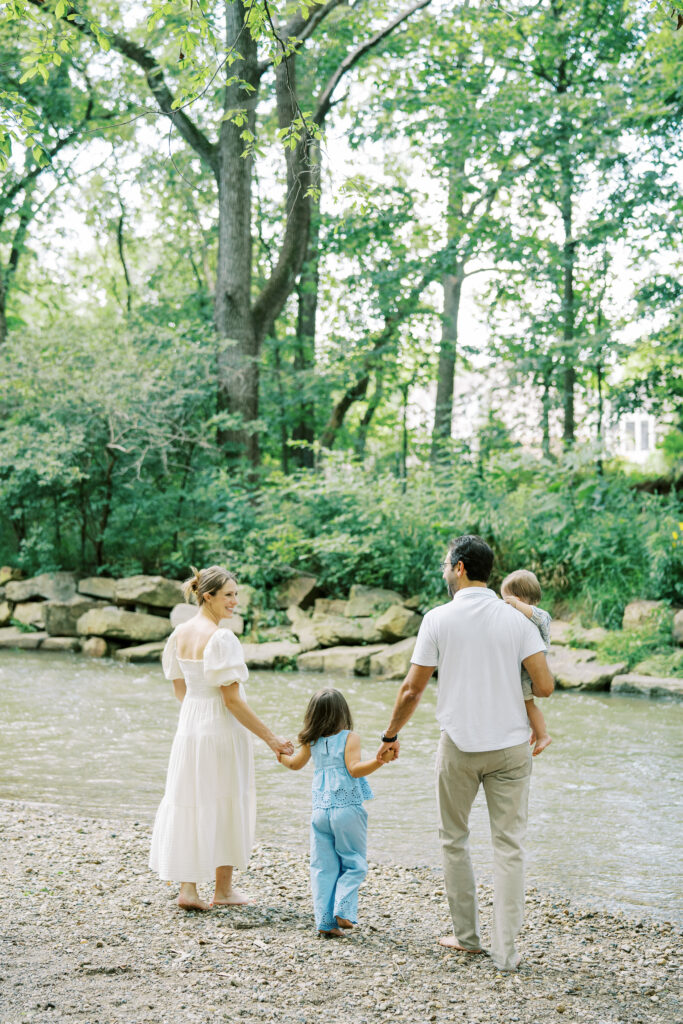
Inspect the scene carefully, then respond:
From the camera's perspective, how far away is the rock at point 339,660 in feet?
45.5

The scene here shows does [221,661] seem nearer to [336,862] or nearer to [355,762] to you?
[355,762]

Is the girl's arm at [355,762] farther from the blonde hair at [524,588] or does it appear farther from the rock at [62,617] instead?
the rock at [62,617]

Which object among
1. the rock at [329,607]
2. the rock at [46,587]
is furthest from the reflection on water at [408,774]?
the rock at [46,587]

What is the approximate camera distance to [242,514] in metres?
Result: 17.8

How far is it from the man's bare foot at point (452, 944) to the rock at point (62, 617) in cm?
1333

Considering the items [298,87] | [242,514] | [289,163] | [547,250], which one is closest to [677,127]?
[547,250]

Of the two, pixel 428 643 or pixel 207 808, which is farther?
pixel 207 808

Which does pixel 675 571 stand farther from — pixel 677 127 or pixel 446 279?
pixel 446 279

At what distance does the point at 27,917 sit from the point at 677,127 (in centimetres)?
1711

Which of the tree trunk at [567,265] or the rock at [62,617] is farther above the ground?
the tree trunk at [567,265]

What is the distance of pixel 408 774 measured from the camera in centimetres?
847

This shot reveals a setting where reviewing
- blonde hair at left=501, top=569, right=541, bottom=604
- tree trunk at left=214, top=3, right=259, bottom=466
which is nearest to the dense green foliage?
tree trunk at left=214, top=3, right=259, bottom=466

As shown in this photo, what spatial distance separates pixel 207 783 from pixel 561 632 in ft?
33.2

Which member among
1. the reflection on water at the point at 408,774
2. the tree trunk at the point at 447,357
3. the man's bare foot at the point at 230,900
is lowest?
the reflection on water at the point at 408,774
